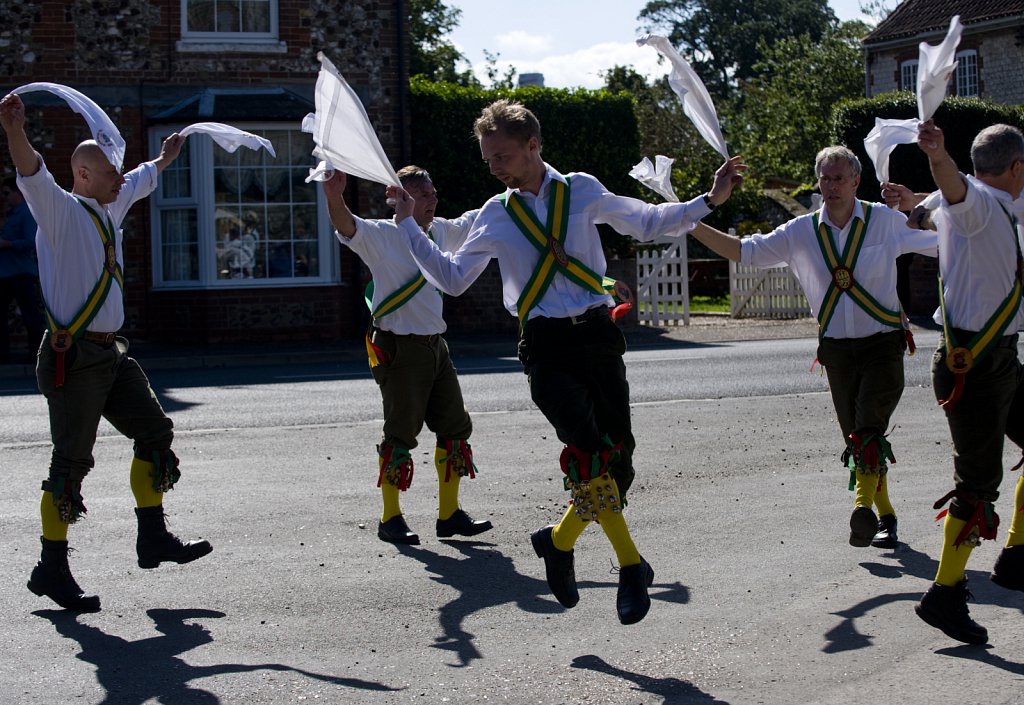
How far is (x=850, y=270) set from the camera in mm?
6484

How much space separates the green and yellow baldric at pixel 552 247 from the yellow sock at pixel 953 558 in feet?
5.50

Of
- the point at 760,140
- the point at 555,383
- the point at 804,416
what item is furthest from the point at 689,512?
the point at 760,140

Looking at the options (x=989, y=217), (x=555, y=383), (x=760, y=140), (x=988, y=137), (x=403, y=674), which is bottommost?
(x=403, y=674)

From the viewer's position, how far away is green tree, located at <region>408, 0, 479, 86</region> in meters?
55.2

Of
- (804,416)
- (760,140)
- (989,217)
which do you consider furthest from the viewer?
(760,140)

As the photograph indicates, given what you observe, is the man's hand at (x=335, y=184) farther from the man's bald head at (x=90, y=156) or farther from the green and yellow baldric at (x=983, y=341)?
the green and yellow baldric at (x=983, y=341)

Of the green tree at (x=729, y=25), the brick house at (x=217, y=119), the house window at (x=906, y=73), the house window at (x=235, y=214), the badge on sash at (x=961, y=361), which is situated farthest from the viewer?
the green tree at (x=729, y=25)

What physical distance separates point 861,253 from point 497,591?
2.40 m

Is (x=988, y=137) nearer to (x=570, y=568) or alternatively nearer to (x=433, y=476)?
(x=570, y=568)

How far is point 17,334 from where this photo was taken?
2045 centimetres

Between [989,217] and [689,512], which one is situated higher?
[989,217]

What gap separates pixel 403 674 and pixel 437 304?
2698 millimetres

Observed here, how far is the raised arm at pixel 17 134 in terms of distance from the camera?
17.7 ft

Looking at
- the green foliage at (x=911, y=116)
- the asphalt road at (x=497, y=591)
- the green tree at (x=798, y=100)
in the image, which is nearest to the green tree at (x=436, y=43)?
the green tree at (x=798, y=100)
